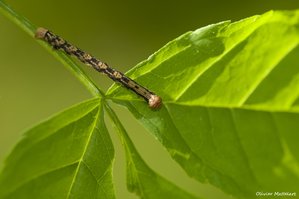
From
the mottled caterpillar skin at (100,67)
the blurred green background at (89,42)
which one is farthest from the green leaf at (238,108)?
the blurred green background at (89,42)

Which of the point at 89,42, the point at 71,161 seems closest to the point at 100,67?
the point at 71,161

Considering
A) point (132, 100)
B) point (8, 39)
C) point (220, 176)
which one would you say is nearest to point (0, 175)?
point (132, 100)

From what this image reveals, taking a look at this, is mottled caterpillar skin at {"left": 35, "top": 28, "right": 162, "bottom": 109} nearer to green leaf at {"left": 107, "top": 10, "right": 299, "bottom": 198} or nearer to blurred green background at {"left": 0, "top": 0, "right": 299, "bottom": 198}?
green leaf at {"left": 107, "top": 10, "right": 299, "bottom": 198}

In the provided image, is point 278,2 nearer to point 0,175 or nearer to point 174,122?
point 174,122

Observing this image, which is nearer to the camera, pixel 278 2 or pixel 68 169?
pixel 68 169

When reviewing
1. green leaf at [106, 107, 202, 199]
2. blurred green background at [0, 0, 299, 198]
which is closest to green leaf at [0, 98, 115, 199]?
green leaf at [106, 107, 202, 199]

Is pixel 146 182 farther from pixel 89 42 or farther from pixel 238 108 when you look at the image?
pixel 89 42
